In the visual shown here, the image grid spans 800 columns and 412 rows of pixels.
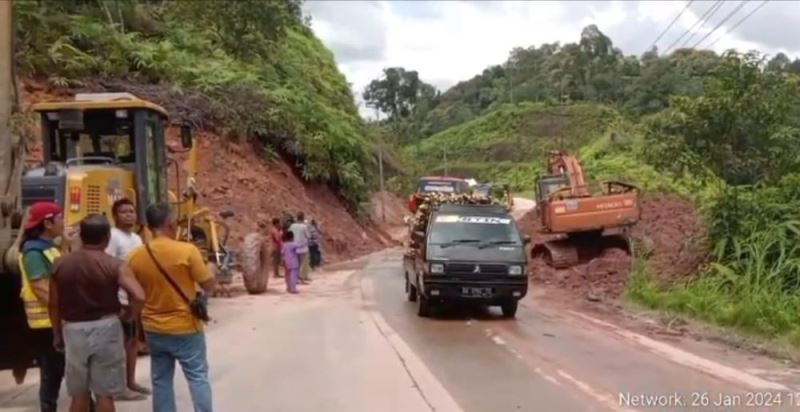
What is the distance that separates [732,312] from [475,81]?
129 metres

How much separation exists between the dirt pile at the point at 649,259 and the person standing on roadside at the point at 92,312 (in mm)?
14977

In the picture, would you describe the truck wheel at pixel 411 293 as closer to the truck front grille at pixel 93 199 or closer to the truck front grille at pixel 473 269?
the truck front grille at pixel 473 269

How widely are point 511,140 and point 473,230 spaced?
82.5m

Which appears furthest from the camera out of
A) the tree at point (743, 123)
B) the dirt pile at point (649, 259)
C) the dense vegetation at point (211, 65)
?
the dense vegetation at point (211, 65)

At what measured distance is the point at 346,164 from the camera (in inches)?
1586

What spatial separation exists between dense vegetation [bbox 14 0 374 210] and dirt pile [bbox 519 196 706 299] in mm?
11326

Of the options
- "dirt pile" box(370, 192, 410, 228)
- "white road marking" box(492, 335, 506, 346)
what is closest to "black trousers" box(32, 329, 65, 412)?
"white road marking" box(492, 335, 506, 346)

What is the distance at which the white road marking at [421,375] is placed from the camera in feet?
30.8

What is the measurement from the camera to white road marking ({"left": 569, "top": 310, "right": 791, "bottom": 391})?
412 inches

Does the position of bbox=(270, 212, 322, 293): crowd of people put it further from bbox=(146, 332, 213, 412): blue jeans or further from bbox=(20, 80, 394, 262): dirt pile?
bbox=(146, 332, 213, 412): blue jeans

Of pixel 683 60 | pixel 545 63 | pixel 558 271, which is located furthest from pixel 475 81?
pixel 558 271

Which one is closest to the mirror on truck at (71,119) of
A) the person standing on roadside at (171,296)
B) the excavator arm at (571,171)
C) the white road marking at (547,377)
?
the person standing on roadside at (171,296)

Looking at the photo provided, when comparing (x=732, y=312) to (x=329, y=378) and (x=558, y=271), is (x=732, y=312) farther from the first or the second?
(x=558, y=271)

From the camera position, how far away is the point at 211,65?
3731 cm
